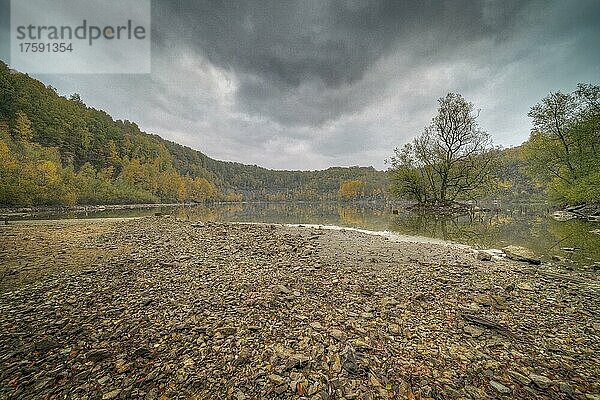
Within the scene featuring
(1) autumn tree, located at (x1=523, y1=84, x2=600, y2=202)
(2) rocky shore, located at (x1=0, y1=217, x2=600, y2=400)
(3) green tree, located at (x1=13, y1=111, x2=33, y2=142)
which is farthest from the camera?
(3) green tree, located at (x1=13, y1=111, x2=33, y2=142)

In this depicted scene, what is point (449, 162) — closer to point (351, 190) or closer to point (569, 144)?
point (569, 144)

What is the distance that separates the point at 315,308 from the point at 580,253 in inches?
484

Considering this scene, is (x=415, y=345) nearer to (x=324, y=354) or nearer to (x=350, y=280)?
(x=324, y=354)

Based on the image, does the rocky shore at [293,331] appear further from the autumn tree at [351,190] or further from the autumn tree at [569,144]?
the autumn tree at [351,190]

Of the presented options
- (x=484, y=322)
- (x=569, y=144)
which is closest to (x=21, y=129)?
(x=484, y=322)

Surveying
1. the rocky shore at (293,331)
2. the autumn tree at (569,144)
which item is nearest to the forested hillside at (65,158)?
the rocky shore at (293,331)

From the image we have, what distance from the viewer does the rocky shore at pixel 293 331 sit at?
3184 mm

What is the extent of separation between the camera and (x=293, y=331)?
14.4ft

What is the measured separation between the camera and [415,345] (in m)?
4.01

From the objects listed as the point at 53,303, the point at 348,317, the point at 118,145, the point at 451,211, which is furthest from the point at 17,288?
the point at 118,145

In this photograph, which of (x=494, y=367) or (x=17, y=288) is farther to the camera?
(x=17, y=288)

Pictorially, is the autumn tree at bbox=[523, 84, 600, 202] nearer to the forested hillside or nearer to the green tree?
the forested hillside

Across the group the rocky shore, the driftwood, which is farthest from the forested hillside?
the driftwood

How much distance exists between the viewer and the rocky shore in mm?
3184
